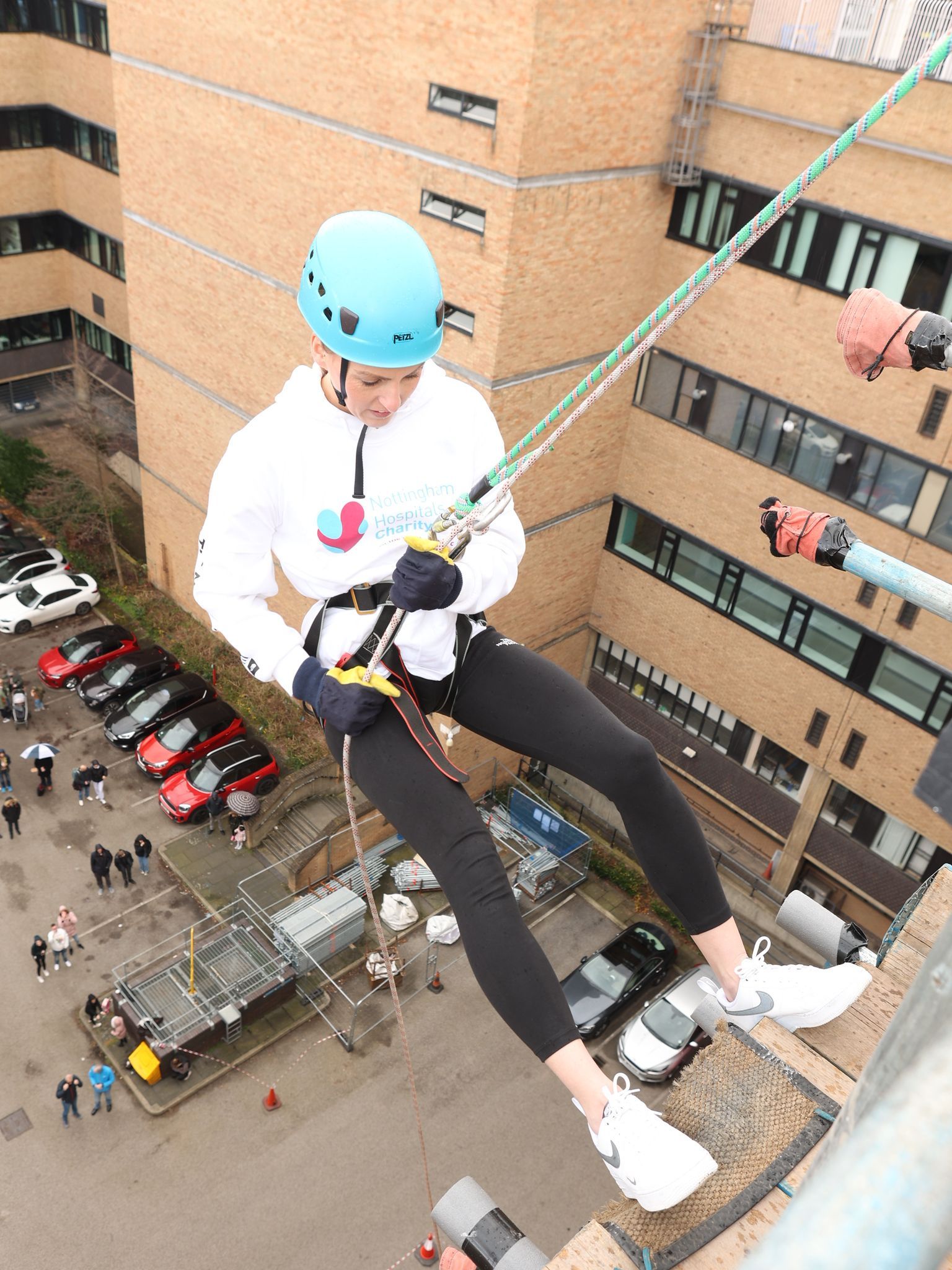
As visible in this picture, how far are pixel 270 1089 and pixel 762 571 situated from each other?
12.9 meters

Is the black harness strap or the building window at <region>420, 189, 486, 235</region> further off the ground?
the black harness strap

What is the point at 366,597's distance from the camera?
19.6 ft

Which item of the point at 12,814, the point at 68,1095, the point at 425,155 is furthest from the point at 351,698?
the point at 12,814

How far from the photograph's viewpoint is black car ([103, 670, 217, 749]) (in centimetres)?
2470

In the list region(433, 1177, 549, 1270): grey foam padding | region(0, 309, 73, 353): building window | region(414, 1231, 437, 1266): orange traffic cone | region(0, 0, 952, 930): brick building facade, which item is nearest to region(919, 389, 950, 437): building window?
region(0, 0, 952, 930): brick building facade

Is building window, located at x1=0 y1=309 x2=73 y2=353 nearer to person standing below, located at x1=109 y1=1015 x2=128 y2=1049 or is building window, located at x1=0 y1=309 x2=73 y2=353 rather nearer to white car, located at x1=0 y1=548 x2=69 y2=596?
white car, located at x1=0 y1=548 x2=69 y2=596

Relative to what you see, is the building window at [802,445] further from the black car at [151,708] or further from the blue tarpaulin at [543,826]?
the black car at [151,708]

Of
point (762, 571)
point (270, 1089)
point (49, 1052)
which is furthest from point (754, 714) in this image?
point (49, 1052)

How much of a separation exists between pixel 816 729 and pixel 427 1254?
11402 millimetres

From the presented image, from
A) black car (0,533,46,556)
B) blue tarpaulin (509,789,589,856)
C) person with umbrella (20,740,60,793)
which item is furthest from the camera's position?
black car (0,533,46,556)

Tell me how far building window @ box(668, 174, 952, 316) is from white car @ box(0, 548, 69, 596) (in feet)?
65.0

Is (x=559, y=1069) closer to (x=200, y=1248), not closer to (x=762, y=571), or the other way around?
(x=200, y=1248)

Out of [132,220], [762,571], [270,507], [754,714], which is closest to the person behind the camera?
[270,507]

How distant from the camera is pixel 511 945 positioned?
5.12 meters
